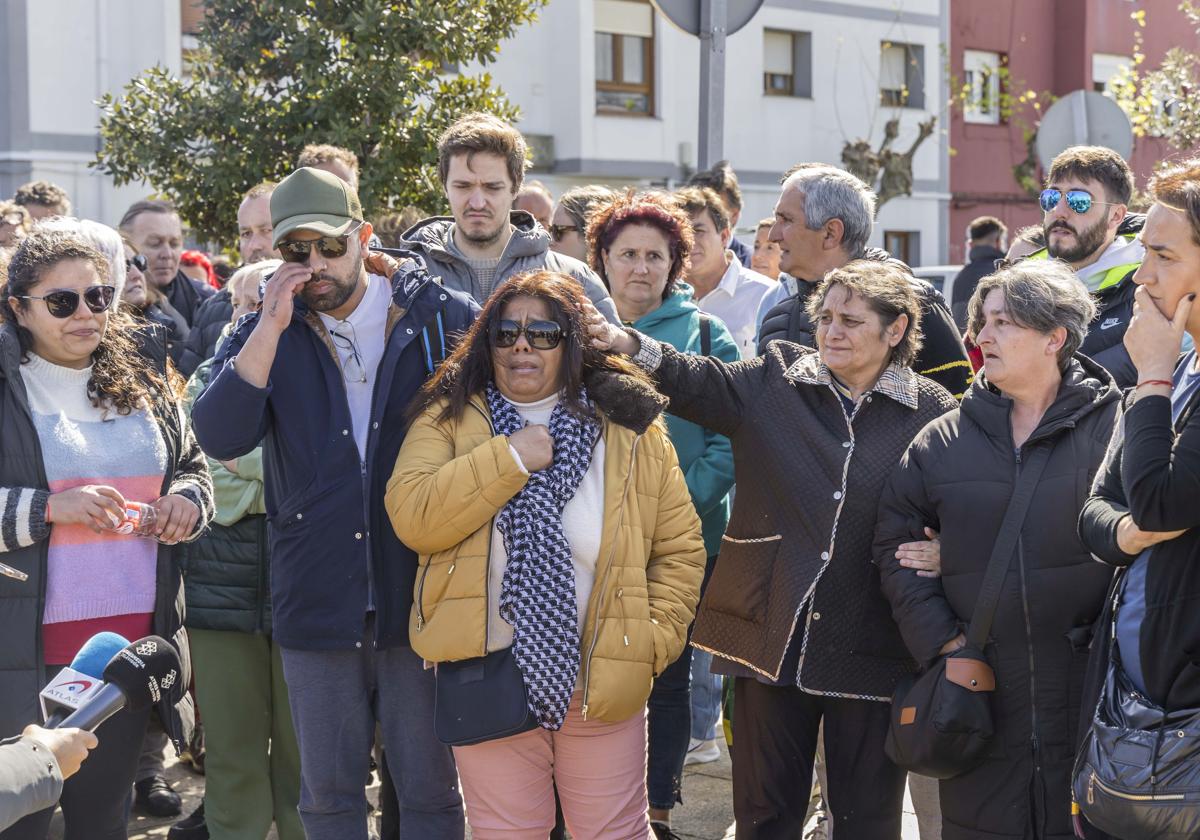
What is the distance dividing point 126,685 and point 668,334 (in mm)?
2731

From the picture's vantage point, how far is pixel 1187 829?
3143 millimetres

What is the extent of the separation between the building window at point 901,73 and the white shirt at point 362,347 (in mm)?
22519

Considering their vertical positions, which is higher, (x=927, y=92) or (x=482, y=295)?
(x=927, y=92)

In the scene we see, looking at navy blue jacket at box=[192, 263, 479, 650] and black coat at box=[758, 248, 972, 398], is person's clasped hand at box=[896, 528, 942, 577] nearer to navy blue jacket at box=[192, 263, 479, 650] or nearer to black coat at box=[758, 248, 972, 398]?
black coat at box=[758, 248, 972, 398]

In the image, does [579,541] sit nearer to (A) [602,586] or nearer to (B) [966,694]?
(A) [602,586]

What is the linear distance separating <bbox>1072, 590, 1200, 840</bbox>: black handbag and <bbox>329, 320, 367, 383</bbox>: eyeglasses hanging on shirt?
2215mm

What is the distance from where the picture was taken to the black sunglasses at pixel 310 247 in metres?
4.15

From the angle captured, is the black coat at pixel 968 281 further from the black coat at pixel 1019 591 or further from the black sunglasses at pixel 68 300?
the black sunglasses at pixel 68 300

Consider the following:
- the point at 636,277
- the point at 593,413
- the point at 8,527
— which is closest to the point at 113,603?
the point at 8,527

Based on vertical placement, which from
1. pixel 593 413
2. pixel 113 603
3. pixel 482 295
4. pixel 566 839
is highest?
pixel 482 295

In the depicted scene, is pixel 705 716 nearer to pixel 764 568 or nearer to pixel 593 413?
pixel 764 568

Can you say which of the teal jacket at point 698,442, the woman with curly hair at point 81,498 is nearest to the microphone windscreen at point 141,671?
the woman with curly hair at point 81,498

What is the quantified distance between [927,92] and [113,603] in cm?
2377

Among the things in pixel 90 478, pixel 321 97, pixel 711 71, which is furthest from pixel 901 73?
pixel 90 478
